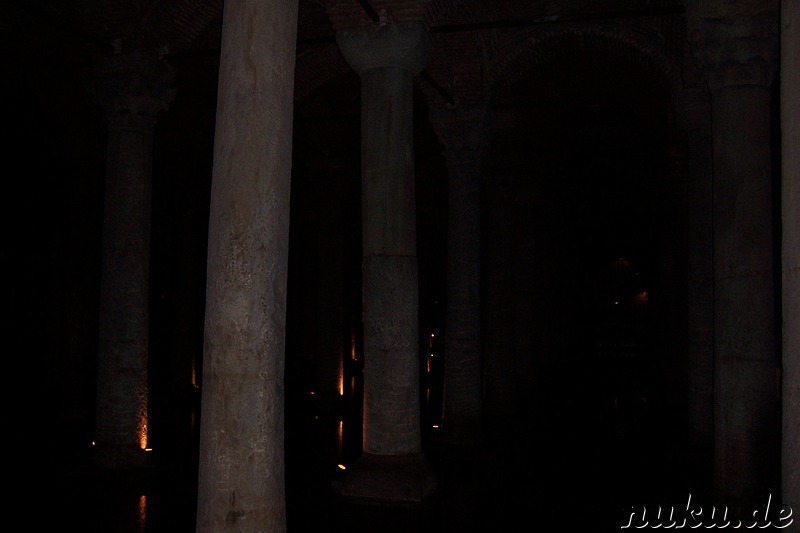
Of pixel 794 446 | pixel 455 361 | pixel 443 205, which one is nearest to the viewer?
pixel 794 446

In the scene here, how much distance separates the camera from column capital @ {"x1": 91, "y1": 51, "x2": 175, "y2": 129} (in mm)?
7895

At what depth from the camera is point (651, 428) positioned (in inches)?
437

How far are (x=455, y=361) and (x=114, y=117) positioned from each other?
5.14 m

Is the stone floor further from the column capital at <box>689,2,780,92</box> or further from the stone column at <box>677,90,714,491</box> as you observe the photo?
the column capital at <box>689,2,780,92</box>

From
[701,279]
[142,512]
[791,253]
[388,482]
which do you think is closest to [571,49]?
[701,279]

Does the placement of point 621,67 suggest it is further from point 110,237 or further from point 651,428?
point 110,237

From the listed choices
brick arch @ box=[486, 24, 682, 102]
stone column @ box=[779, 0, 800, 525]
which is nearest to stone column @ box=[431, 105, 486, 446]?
brick arch @ box=[486, 24, 682, 102]

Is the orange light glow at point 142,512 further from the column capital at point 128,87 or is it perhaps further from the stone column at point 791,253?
the stone column at point 791,253

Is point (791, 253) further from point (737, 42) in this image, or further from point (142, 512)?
point (142, 512)

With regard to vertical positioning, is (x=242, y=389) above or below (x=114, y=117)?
below

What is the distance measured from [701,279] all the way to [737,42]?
3801mm

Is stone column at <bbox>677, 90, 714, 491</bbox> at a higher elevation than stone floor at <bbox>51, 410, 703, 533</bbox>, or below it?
higher

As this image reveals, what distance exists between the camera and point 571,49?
10305 millimetres

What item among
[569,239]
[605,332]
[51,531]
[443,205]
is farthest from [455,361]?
[605,332]
